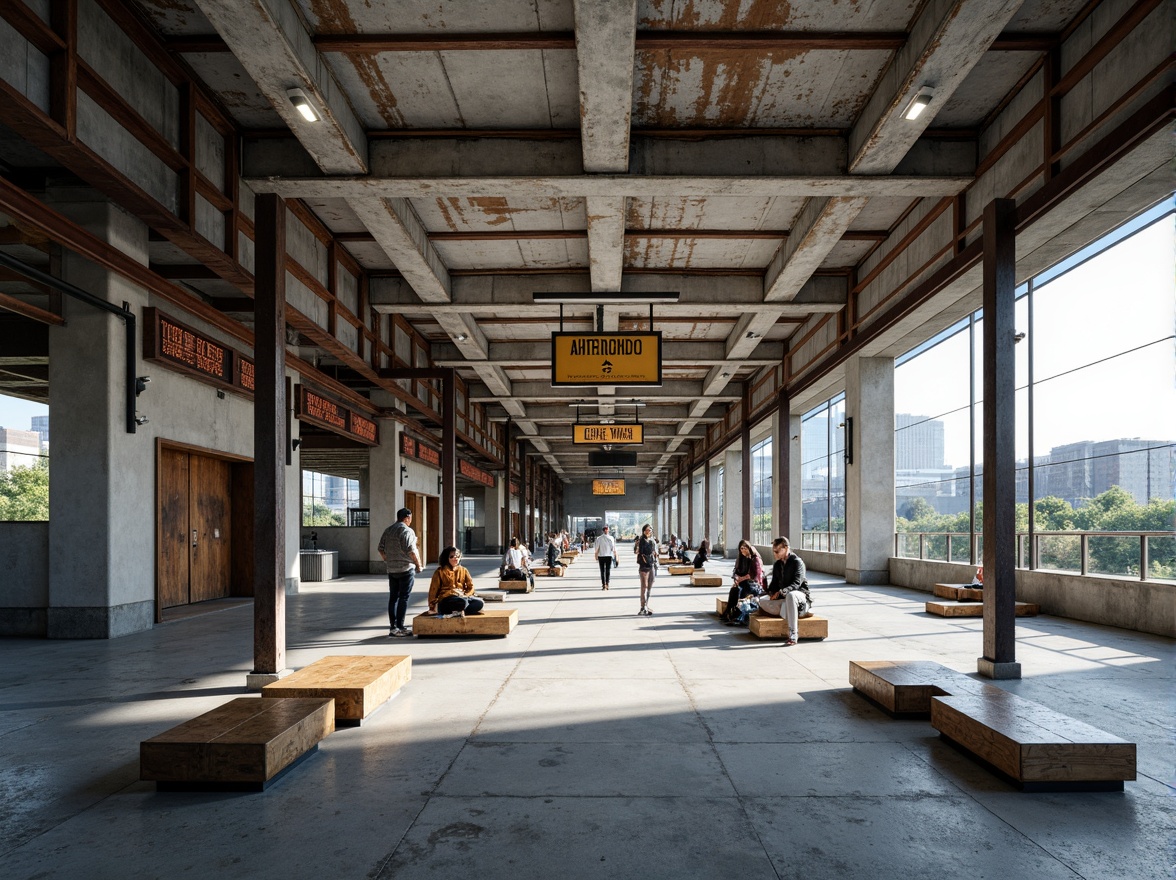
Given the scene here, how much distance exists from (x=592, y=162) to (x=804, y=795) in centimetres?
658

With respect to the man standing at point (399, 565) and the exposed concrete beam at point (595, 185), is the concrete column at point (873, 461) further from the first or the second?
the man standing at point (399, 565)

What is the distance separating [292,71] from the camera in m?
6.52

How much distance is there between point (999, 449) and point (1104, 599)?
529 cm

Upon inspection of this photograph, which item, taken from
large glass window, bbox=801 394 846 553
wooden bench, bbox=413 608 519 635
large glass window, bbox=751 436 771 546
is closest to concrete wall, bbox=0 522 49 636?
wooden bench, bbox=413 608 519 635

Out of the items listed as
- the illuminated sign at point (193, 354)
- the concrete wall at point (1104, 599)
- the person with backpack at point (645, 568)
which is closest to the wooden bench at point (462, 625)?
the person with backpack at point (645, 568)

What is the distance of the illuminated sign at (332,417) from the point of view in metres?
14.8

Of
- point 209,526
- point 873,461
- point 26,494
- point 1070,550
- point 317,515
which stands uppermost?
point 873,461

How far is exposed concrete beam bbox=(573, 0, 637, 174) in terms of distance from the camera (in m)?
5.95

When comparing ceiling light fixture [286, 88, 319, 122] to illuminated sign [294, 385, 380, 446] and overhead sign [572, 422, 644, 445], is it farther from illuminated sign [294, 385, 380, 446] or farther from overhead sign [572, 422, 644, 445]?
overhead sign [572, 422, 644, 445]

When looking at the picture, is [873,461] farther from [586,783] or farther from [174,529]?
[586,783]

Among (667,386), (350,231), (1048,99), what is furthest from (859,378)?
(350,231)

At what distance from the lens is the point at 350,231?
39.6ft

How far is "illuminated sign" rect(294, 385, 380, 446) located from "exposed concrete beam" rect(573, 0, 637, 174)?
8788 mm

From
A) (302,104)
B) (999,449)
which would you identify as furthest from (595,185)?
(999,449)
